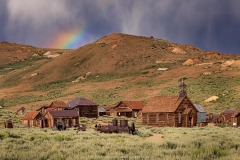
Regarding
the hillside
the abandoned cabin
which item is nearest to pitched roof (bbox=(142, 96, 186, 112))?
the abandoned cabin

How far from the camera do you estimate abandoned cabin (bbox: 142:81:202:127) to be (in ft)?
169

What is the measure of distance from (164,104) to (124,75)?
266 ft

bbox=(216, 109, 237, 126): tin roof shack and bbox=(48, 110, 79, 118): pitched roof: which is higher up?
bbox=(48, 110, 79, 118): pitched roof

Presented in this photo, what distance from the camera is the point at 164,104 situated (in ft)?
175

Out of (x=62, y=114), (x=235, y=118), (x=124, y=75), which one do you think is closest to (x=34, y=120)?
(x=62, y=114)

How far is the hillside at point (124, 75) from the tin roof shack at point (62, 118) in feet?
115

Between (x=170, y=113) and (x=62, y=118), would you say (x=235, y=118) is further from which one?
(x=62, y=118)

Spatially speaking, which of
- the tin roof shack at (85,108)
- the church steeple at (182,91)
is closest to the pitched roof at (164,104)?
the church steeple at (182,91)

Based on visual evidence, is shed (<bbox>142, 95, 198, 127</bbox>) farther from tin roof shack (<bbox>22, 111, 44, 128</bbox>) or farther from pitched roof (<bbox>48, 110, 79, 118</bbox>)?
tin roof shack (<bbox>22, 111, 44, 128</bbox>)

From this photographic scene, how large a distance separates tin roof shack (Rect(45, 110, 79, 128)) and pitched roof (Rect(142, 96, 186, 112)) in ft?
35.6

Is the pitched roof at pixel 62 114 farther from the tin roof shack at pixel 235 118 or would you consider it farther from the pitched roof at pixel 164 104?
the tin roof shack at pixel 235 118

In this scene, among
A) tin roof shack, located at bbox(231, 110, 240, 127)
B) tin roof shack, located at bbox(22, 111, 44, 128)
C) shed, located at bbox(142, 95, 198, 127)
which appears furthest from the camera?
tin roof shack, located at bbox(22, 111, 44, 128)

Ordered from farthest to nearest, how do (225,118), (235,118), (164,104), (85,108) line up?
(85,108) → (225,118) → (164,104) → (235,118)

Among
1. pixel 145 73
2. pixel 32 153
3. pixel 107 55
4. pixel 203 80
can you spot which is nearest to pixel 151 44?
pixel 107 55
